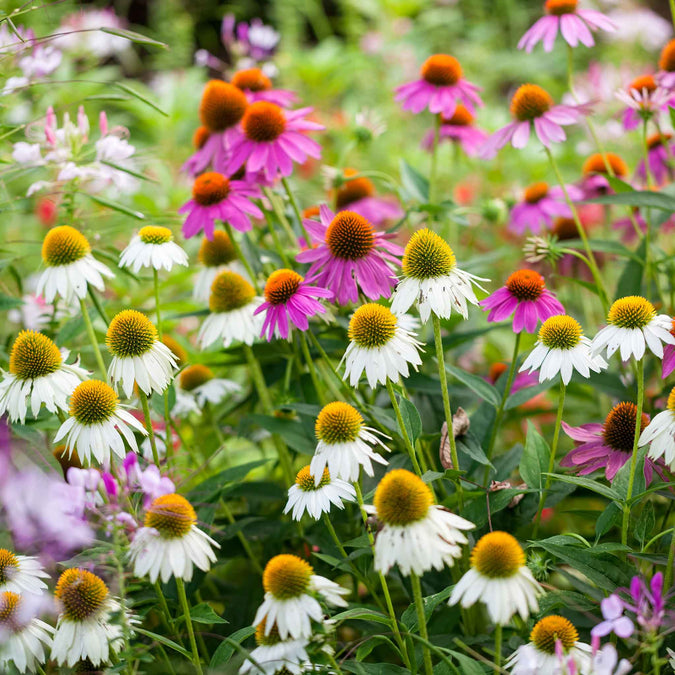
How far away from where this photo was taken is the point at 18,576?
2.92ft

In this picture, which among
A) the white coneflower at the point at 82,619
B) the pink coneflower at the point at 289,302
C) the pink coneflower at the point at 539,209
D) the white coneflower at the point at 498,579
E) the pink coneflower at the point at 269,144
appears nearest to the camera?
the white coneflower at the point at 498,579

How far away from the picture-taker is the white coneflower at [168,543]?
76cm

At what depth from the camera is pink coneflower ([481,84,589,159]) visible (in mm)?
1306

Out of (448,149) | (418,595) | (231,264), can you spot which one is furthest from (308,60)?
(418,595)

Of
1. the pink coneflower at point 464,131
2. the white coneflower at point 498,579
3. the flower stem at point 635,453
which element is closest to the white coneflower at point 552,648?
the white coneflower at point 498,579

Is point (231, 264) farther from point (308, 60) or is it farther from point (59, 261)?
point (308, 60)

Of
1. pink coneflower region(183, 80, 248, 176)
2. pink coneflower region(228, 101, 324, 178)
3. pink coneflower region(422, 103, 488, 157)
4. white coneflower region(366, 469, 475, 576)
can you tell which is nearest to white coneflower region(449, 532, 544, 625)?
white coneflower region(366, 469, 475, 576)

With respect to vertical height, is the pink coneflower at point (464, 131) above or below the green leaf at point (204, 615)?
above

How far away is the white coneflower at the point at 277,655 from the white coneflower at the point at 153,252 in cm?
54

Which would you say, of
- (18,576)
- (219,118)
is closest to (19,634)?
(18,576)

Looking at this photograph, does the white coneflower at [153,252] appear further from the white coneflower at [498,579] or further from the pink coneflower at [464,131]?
the pink coneflower at [464,131]

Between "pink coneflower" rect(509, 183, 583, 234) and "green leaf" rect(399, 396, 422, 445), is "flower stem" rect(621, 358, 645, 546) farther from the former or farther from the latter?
"pink coneflower" rect(509, 183, 583, 234)

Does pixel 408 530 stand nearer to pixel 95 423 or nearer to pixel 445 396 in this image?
pixel 445 396

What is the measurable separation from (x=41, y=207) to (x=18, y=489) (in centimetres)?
185
